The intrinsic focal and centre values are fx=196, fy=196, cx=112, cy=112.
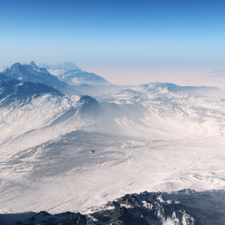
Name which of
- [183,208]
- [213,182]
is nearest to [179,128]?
[213,182]

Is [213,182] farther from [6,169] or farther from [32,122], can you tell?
[32,122]

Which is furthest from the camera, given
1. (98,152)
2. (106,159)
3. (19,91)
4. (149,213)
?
(19,91)

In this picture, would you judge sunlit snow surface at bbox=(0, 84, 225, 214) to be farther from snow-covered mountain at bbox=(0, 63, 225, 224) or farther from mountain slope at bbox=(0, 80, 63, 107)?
mountain slope at bbox=(0, 80, 63, 107)

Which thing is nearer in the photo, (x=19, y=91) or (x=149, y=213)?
(x=149, y=213)

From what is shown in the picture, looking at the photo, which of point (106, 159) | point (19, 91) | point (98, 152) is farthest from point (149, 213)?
point (19, 91)

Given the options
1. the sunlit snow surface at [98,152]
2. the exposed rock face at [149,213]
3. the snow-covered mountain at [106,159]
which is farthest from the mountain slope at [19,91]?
the exposed rock face at [149,213]

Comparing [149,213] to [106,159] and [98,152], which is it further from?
[98,152]

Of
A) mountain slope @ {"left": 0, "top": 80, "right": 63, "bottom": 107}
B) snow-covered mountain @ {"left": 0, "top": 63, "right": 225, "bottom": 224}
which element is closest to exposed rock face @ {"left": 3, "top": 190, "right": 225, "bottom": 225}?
snow-covered mountain @ {"left": 0, "top": 63, "right": 225, "bottom": 224}

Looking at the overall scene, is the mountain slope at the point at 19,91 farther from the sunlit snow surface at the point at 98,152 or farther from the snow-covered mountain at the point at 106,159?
the sunlit snow surface at the point at 98,152
